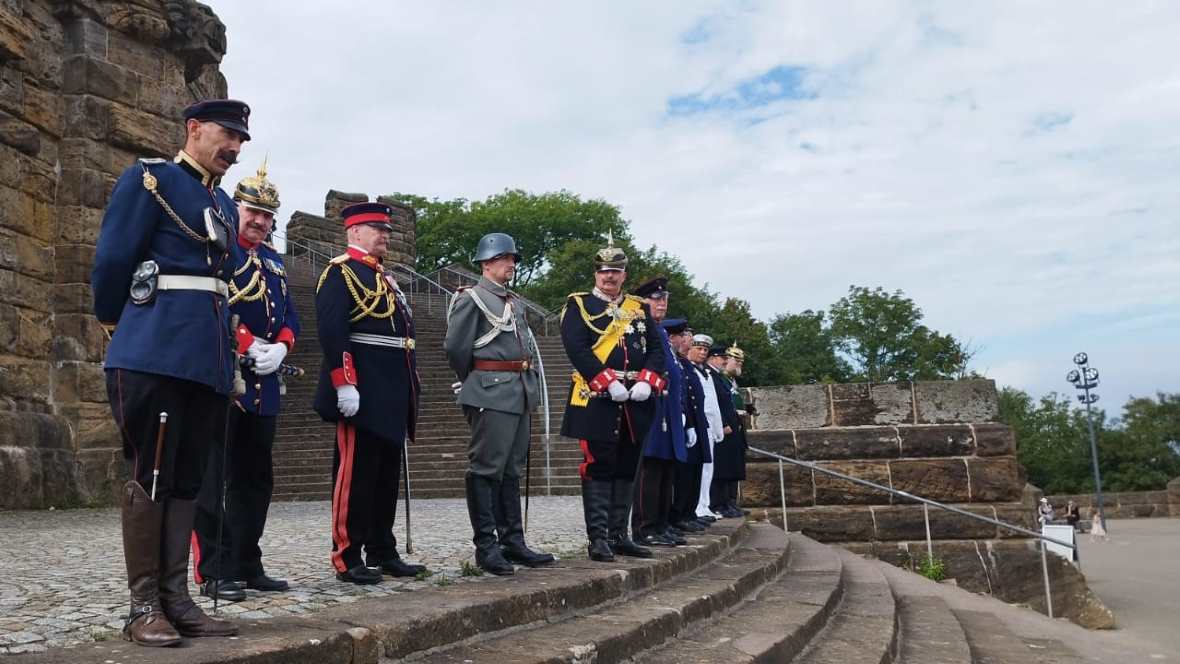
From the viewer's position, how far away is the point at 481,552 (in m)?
4.96

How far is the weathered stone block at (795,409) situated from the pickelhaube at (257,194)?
829 cm

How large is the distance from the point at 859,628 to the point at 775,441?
19.8ft

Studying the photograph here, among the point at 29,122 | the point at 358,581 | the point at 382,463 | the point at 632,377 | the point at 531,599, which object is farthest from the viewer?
the point at 29,122

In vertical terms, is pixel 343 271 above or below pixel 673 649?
above

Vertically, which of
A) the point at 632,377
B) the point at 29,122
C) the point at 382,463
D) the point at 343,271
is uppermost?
the point at 29,122

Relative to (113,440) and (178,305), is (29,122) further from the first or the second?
(178,305)

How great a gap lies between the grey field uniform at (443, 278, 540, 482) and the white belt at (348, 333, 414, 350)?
0.39 meters

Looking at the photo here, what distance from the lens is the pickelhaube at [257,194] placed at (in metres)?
4.52

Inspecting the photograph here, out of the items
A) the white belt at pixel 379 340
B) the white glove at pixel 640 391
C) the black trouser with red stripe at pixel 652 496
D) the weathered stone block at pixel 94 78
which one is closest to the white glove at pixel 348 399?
the white belt at pixel 379 340

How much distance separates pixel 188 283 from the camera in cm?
324

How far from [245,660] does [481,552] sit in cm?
229

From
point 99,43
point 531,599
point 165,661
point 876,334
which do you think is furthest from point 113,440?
point 876,334

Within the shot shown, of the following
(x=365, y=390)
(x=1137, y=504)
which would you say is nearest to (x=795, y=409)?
(x=365, y=390)

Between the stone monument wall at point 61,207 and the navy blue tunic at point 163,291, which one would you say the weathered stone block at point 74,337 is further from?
the navy blue tunic at point 163,291
